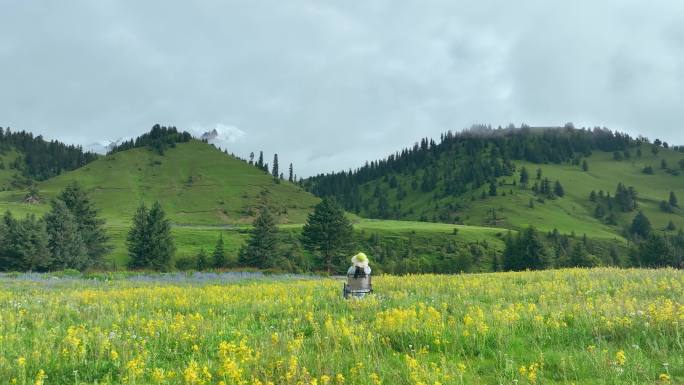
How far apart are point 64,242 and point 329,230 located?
41364 millimetres

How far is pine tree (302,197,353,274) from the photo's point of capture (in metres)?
84.2

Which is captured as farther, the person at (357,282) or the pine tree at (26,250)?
the pine tree at (26,250)

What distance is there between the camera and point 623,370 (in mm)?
5973

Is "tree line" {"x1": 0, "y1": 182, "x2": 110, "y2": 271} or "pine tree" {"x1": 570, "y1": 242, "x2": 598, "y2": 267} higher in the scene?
"tree line" {"x1": 0, "y1": 182, "x2": 110, "y2": 271}

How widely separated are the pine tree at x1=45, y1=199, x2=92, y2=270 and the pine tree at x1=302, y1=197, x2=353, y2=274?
36.3 m

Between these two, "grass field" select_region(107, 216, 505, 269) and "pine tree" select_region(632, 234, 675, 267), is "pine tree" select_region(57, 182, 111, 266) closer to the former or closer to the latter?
"grass field" select_region(107, 216, 505, 269)

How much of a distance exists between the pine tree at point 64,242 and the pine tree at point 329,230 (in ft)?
119

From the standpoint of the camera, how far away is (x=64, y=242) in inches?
2564

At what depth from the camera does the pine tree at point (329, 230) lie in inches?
3314

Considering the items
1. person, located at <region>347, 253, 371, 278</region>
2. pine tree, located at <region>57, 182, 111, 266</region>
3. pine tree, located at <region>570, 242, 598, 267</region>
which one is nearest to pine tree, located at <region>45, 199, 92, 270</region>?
pine tree, located at <region>57, 182, 111, 266</region>

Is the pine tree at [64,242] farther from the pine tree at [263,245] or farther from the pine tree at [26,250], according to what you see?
the pine tree at [263,245]

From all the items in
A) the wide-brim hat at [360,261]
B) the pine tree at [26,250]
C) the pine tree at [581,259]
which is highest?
the wide-brim hat at [360,261]

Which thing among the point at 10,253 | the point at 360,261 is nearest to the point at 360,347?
the point at 360,261

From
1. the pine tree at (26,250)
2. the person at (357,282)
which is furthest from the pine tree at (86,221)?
the person at (357,282)
